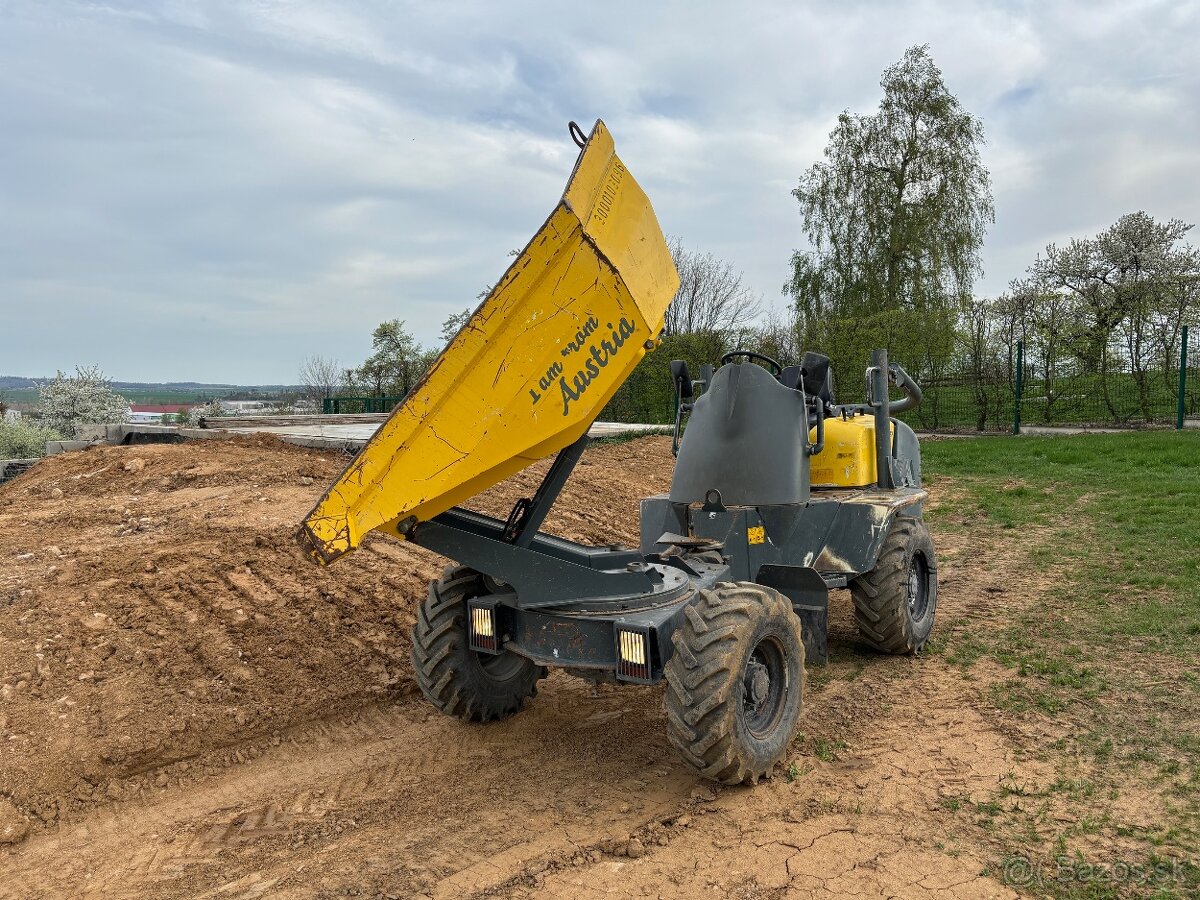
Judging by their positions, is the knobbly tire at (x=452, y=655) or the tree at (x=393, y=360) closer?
the knobbly tire at (x=452, y=655)

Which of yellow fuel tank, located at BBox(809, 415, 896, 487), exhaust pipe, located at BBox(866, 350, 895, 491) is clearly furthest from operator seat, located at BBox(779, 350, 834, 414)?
exhaust pipe, located at BBox(866, 350, 895, 491)

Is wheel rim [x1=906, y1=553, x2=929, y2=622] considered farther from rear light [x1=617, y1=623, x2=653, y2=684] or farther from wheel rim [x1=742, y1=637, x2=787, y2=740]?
rear light [x1=617, y1=623, x2=653, y2=684]

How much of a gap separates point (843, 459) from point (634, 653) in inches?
122

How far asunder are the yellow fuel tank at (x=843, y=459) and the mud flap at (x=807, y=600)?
1.37 m

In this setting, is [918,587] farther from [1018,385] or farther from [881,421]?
[1018,385]

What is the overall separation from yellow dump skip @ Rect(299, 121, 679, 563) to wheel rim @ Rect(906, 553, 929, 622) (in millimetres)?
3553

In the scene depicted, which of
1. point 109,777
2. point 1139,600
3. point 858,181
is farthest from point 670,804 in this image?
point 858,181

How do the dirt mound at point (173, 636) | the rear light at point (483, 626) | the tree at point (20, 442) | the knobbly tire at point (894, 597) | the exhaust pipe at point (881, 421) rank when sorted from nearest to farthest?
the rear light at point (483, 626) → the dirt mound at point (173, 636) → the knobbly tire at point (894, 597) → the exhaust pipe at point (881, 421) → the tree at point (20, 442)

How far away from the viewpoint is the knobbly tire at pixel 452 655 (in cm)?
460

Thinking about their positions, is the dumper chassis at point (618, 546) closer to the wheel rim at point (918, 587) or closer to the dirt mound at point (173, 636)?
the wheel rim at point (918, 587)

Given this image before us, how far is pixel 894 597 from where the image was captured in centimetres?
576

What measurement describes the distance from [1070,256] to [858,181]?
8.95 metres

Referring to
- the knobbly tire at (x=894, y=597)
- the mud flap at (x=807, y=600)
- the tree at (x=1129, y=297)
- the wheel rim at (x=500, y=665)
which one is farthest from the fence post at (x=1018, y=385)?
the wheel rim at (x=500, y=665)

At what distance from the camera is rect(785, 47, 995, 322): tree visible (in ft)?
101
